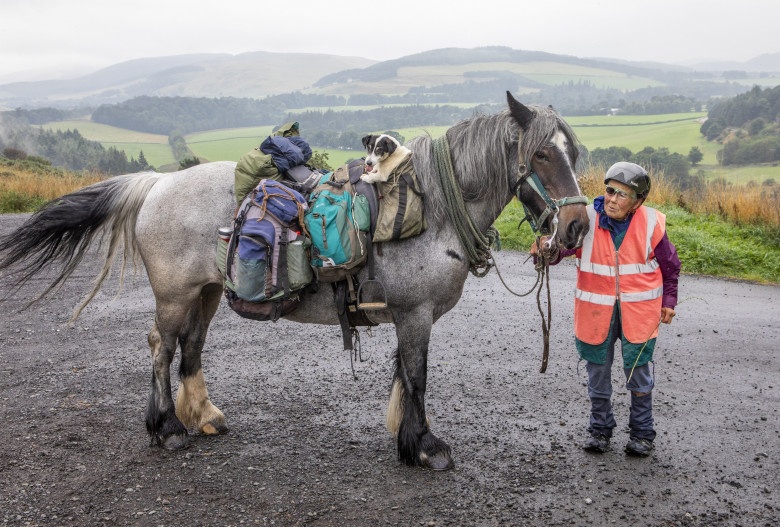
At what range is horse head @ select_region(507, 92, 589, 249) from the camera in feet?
9.93

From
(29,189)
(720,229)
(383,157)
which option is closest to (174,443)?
(383,157)

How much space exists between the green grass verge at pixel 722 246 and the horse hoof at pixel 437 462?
21.8 feet

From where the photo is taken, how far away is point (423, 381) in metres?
3.52

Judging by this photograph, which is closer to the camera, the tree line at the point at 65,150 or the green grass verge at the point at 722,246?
the green grass verge at the point at 722,246

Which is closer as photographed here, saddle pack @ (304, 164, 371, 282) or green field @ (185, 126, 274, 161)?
saddle pack @ (304, 164, 371, 282)

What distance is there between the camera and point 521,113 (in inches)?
124

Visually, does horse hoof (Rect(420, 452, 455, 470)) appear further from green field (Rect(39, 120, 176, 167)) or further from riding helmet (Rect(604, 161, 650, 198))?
green field (Rect(39, 120, 176, 167))

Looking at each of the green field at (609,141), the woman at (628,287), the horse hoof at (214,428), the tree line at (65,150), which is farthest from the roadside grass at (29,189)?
the woman at (628,287)

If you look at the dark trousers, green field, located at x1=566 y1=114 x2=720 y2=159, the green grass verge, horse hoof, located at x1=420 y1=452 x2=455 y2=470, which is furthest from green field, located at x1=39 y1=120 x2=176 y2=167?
the dark trousers

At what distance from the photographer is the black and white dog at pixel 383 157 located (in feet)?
10.6

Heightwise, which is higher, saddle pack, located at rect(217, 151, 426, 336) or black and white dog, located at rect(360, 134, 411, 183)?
black and white dog, located at rect(360, 134, 411, 183)

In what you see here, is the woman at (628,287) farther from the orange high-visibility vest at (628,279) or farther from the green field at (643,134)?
the green field at (643,134)

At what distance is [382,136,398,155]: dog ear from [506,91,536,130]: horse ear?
685 mm

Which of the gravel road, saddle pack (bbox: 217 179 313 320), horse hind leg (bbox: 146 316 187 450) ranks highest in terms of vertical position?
saddle pack (bbox: 217 179 313 320)
